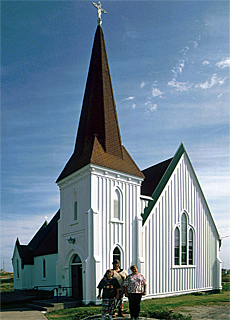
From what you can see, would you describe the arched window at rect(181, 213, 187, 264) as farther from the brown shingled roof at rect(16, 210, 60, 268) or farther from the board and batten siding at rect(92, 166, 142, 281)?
the brown shingled roof at rect(16, 210, 60, 268)

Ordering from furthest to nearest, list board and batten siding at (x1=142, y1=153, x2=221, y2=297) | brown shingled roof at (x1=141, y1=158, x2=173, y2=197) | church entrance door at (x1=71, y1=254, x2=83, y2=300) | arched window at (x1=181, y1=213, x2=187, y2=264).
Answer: brown shingled roof at (x1=141, y1=158, x2=173, y2=197) < arched window at (x1=181, y1=213, x2=187, y2=264) < board and batten siding at (x1=142, y1=153, x2=221, y2=297) < church entrance door at (x1=71, y1=254, x2=83, y2=300)

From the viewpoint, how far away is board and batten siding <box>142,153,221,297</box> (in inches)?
819

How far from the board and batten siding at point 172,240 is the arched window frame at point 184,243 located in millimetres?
146

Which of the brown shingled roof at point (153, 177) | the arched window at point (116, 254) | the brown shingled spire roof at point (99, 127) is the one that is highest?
the brown shingled spire roof at point (99, 127)

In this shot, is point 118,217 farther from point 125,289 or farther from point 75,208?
point 125,289

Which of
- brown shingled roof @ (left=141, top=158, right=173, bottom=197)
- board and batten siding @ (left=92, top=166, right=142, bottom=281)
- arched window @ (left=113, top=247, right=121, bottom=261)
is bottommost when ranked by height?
arched window @ (left=113, top=247, right=121, bottom=261)

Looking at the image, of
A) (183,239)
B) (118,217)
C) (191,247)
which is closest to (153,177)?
(183,239)

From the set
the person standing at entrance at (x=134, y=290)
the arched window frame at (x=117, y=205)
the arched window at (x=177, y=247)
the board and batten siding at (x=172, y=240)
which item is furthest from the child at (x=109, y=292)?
the arched window at (x=177, y=247)

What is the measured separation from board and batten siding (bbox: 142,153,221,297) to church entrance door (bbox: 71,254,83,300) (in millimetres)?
4080

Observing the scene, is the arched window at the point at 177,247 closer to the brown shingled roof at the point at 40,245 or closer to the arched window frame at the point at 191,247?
the arched window frame at the point at 191,247

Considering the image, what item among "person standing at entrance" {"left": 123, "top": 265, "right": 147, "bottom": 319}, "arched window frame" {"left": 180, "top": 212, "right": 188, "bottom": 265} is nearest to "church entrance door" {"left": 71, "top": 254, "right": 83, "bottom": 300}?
"arched window frame" {"left": 180, "top": 212, "right": 188, "bottom": 265}

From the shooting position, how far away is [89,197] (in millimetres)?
18406

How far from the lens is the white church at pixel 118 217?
1861 centimetres

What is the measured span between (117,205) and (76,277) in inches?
199
